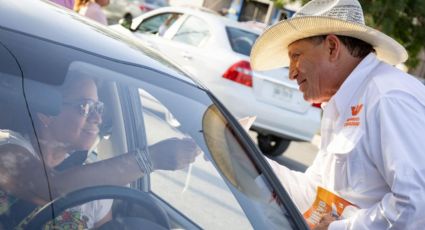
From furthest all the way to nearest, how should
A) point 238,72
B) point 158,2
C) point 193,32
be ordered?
1. point 158,2
2. point 193,32
3. point 238,72

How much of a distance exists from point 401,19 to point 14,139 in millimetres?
8862

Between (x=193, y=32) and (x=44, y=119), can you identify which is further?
(x=193, y=32)

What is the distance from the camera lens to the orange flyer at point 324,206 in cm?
248

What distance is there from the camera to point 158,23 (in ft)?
30.2

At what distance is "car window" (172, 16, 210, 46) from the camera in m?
8.16

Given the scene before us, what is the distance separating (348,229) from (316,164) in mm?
473

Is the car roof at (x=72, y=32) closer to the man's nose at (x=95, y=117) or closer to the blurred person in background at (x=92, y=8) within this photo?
the man's nose at (x=95, y=117)

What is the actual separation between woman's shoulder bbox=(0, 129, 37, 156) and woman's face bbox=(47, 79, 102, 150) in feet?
0.22

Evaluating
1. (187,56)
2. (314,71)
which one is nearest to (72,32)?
(314,71)

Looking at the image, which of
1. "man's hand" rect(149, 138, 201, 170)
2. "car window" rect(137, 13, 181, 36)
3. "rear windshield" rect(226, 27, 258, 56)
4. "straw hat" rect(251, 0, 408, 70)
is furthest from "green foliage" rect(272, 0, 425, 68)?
"man's hand" rect(149, 138, 201, 170)

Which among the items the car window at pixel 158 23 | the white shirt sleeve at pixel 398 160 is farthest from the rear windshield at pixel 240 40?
the white shirt sleeve at pixel 398 160

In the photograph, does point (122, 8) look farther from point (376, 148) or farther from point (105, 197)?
point (105, 197)

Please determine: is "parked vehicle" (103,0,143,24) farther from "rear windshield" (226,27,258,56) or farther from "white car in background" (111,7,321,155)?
"rear windshield" (226,27,258,56)

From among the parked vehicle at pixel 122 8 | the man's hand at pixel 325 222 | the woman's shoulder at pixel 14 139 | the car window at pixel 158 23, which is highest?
the woman's shoulder at pixel 14 139
